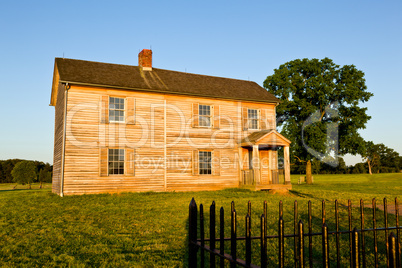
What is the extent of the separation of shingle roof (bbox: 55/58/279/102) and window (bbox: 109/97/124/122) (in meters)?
0.98

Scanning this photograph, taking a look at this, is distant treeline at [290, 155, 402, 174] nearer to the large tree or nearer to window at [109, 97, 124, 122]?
the large tree

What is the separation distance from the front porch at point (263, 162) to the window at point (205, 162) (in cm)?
225

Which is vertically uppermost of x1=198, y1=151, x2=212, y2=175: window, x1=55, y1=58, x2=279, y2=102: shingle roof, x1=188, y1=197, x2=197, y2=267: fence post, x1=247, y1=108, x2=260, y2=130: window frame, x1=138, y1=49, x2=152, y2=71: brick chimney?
x1=138, y1=49, x2=152, y2=71: brick chimney

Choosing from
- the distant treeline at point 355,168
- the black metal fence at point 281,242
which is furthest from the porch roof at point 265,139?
the distant treeline at point 355,168

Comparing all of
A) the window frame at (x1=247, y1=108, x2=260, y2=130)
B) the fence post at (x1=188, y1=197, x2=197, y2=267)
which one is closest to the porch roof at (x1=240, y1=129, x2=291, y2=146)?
the window frame at (x1=247, y1=108, x2=260, y2=130)

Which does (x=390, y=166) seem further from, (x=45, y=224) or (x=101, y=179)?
(x=45, y=224)

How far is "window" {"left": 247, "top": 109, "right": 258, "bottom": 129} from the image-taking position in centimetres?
2385

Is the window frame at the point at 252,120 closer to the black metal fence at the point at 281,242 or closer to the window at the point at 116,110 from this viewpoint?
the window at the point at 116,110

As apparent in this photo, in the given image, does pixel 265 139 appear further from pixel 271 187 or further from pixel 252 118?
pixel 271 187

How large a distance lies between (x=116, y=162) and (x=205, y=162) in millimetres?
5912

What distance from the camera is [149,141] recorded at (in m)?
20.5

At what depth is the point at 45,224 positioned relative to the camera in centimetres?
1007

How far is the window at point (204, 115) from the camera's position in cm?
2240

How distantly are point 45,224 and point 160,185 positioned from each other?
1060 cm
